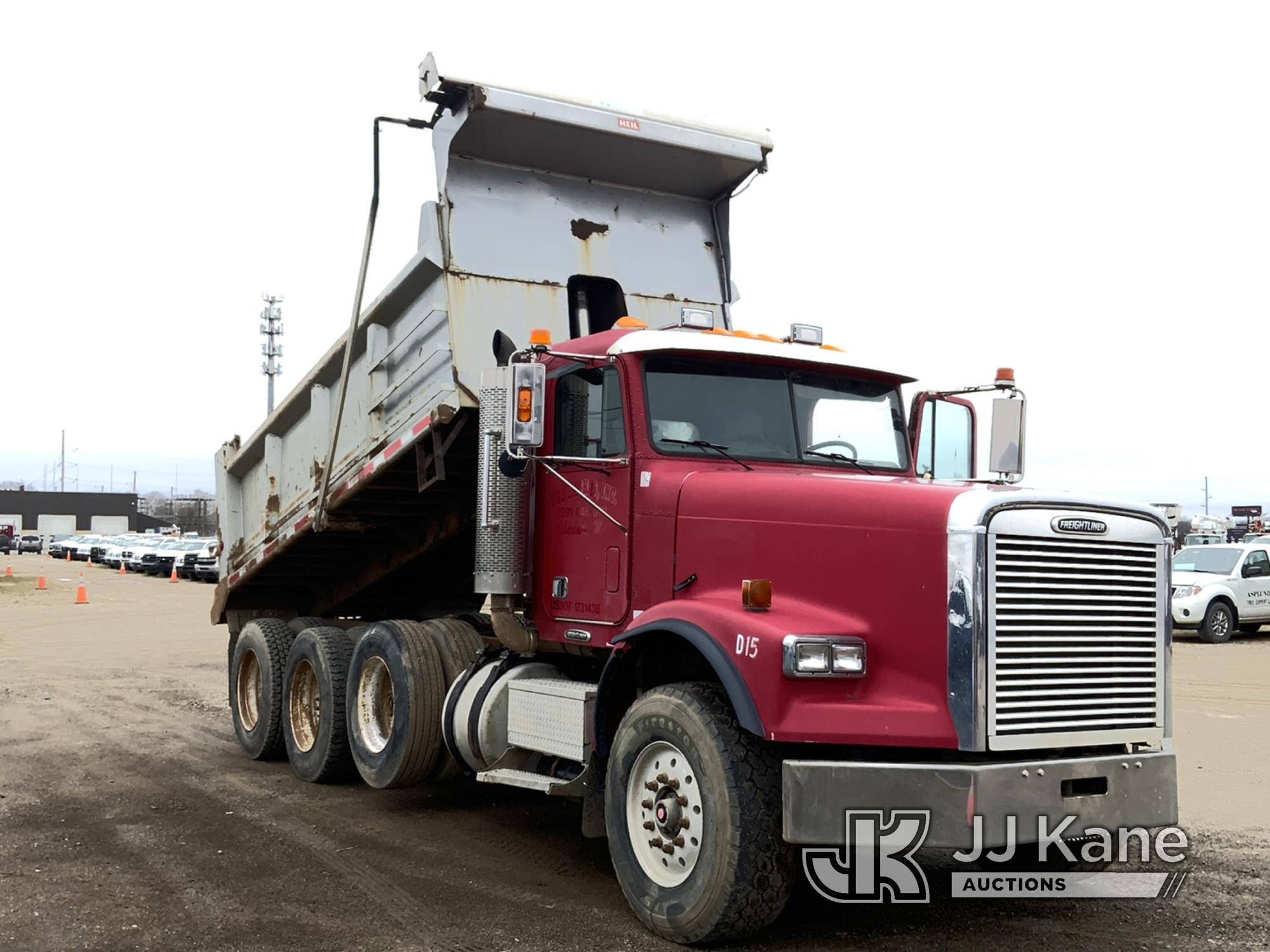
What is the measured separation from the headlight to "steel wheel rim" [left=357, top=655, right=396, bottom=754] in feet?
12.4

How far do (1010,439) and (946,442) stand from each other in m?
0.41

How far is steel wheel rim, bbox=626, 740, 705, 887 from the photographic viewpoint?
5.20 m

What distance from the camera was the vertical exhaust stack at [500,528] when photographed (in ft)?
21.4

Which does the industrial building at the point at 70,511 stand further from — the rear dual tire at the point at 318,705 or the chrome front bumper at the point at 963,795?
Answer: the chrome front bumper at the point at 963,795

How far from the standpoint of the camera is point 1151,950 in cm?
508

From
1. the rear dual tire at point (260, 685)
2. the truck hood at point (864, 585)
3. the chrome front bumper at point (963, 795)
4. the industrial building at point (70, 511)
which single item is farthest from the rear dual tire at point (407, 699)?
the industrial building at point (70, 511)

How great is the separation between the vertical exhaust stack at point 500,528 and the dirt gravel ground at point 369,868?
120 cm

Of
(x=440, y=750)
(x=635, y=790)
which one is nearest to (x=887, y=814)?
(x=635, y=790)

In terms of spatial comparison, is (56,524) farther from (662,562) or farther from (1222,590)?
(662,562)

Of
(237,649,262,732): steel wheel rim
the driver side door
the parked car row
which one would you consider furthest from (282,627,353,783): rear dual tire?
the parked car row

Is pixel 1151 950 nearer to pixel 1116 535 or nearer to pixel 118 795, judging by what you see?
pixel 1116 535

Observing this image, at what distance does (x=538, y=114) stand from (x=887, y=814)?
15.5 feet

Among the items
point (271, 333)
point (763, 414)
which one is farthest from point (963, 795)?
point (271, 333)

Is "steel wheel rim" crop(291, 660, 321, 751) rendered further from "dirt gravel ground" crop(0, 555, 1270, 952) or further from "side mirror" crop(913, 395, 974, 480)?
"side mirror" crop(913, 395, 974, 480)
